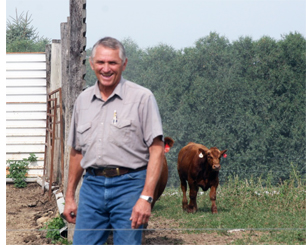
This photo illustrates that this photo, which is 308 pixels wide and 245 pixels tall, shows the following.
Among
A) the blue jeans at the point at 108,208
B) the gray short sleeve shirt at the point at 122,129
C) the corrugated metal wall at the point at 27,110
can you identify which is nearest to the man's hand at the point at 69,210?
the blue jeans at the point at 108,208

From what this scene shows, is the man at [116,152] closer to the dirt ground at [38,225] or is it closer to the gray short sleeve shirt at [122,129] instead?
the gray short sleeve shirt at [122,129]

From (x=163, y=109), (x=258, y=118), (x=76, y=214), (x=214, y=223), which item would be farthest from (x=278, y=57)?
(x=76, y=214)

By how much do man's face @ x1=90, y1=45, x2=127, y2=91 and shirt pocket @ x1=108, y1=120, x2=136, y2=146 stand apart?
28cm

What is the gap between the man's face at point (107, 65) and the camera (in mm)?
3088

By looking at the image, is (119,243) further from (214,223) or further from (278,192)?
(278,192)

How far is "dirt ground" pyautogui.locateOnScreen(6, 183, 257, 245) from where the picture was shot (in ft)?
22.2

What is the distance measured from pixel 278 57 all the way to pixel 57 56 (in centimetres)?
1991

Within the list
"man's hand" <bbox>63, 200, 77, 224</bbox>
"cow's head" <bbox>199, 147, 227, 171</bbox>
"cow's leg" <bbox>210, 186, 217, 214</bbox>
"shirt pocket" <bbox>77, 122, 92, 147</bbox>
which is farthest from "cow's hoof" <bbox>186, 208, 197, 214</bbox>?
"shirt pocket" <bbox>77, 122, 92, 147</bbox>

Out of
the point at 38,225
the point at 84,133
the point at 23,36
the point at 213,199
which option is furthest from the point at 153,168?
the point at 23,36

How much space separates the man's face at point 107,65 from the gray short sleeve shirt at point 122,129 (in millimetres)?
67

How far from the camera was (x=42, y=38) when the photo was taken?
43562 mm

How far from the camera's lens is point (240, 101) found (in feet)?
92.0

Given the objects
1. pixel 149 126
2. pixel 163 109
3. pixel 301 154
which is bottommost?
pixel 301 154

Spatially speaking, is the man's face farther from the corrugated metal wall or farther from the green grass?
the corrugated metal wall
